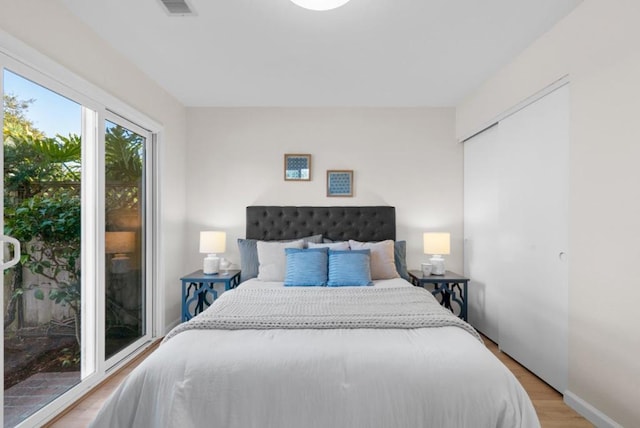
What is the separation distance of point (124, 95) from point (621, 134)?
3551 millimetres

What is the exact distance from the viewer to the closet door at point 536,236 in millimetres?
2379

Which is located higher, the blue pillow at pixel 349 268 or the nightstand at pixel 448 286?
the blue pillow at pixel 349 268

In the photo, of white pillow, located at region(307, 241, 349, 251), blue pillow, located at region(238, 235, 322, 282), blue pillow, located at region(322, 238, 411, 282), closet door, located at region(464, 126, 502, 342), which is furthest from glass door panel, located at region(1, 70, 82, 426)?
closet door, located at region(464, 126, 502, 342)

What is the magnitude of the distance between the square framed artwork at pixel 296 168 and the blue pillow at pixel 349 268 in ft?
3.90

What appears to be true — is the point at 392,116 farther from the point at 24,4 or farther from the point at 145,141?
the point at 24,4

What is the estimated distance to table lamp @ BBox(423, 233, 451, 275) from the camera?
358 centimetres

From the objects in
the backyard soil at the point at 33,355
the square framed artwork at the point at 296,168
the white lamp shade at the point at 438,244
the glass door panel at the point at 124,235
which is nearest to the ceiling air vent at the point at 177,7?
the glass door panel at the point at 124,235

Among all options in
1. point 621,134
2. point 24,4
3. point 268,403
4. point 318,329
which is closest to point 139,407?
point 268,403

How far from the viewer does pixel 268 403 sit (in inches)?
58.5

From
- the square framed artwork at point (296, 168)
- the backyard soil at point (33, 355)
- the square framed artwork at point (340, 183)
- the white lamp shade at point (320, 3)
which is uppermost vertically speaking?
the white lamp shade at point (320, 3)

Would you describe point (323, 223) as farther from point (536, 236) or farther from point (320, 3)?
point (320, 3)

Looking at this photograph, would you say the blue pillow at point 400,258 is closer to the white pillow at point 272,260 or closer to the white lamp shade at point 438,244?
the white lamp shade at point 438,244

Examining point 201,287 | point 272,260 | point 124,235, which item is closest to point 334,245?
point 272,260

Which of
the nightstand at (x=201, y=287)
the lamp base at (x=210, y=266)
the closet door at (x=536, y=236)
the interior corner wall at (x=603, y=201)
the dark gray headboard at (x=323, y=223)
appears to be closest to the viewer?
the interior corner wall at (x=603, y=201)
